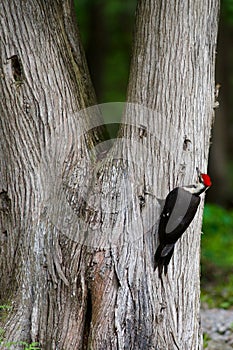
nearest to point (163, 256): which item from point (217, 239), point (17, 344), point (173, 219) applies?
point (173, 219)

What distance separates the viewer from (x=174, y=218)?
434 centimetres

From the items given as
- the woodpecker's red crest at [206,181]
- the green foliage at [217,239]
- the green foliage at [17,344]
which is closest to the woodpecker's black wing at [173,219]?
the woodpecker's red crest at [206,181]

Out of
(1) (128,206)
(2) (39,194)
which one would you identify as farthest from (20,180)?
(1) (128,206)

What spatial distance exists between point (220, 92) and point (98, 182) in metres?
9.98

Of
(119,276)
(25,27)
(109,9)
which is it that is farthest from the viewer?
(109,9)

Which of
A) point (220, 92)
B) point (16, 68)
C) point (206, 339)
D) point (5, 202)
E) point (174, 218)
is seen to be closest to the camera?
point (174, 218)

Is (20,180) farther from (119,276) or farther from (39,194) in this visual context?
(119,276)

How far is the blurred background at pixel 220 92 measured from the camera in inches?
323

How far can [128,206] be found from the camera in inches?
174

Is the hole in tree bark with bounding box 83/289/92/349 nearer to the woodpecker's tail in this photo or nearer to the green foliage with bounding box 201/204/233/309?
the woodpecker's tail

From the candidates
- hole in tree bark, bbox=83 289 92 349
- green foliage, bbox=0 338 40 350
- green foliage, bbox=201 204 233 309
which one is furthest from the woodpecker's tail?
green foliage, bbox=201 204 233 309

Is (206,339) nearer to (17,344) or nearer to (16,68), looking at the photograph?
(17,344)

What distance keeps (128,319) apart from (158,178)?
3.62 ft

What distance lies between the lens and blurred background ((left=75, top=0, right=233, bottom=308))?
8.21 m
